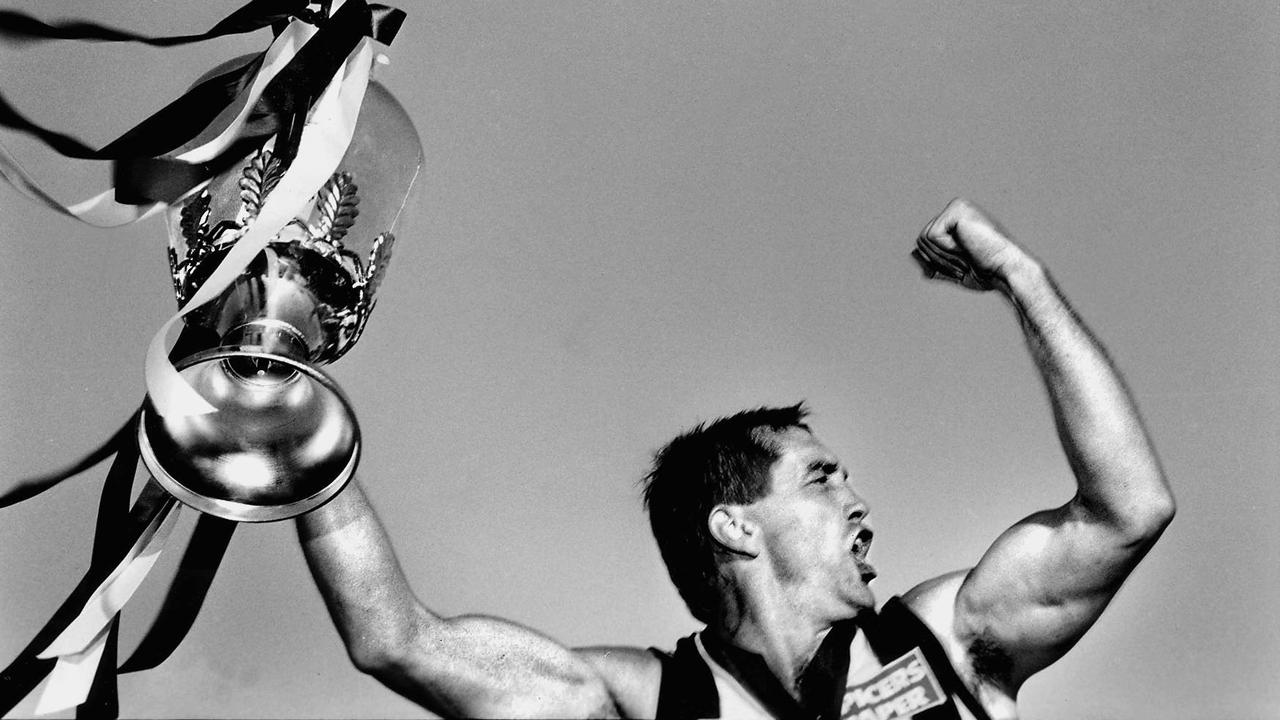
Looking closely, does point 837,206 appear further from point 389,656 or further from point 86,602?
point 86,602

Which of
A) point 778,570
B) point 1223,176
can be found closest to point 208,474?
point 778,570

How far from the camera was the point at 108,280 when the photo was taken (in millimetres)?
3373

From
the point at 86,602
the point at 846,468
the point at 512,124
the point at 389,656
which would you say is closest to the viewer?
the point at 86,602

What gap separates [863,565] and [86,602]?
195 centimetres

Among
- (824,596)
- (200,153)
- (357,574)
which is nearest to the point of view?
(200,153)

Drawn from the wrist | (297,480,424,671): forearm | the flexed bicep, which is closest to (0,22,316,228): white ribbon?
(297,480,424,671): forearm

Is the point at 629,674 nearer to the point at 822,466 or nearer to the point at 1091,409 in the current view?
the point at 822,466

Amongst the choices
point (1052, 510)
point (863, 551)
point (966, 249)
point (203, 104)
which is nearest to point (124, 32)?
point (203, 104)

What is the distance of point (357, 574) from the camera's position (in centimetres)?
305

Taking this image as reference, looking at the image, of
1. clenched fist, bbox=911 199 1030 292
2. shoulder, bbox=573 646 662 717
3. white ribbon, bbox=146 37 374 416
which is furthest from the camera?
shoulder, bbox=573 646 662 717

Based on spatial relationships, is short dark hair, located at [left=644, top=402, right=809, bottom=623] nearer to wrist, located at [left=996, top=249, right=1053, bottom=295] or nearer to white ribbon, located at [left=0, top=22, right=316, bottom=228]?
wrist, located at [left=996, top=249, right=1053, bottom=295]

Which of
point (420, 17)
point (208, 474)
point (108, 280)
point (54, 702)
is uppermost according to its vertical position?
point (420, 17)

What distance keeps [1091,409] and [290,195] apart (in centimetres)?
185

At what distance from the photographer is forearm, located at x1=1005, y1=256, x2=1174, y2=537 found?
9.62 feet
